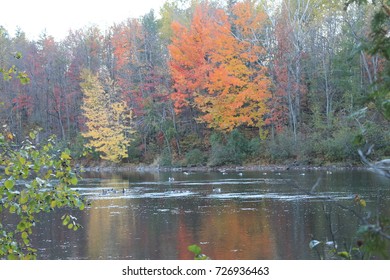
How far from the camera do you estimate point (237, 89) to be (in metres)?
38.8

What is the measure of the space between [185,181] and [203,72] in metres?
11.3

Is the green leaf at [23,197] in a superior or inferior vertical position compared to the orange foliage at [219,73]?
inferior

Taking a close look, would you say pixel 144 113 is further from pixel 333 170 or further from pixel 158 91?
pixel 333 170

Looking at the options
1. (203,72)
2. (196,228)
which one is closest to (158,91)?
(203,72)

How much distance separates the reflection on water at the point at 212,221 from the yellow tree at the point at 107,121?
16736mm

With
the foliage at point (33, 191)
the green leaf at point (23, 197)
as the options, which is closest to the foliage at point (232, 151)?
the foliage at point (33, 191)

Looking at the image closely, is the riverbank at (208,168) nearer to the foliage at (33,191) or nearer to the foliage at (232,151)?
the foliage at (232,151)

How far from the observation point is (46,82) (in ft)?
180

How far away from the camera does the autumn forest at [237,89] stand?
3578cm

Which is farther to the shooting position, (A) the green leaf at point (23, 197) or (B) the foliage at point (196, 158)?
(B) the foliage at point (196, 158)

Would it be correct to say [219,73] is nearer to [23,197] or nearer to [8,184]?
[23,197]

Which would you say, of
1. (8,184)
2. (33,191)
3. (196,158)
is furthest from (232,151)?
(8,184)

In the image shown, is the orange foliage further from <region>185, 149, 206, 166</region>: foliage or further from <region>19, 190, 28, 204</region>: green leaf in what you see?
<region>19, 190, 28, 204</region>: green leaf

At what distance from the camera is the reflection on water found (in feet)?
45.3
